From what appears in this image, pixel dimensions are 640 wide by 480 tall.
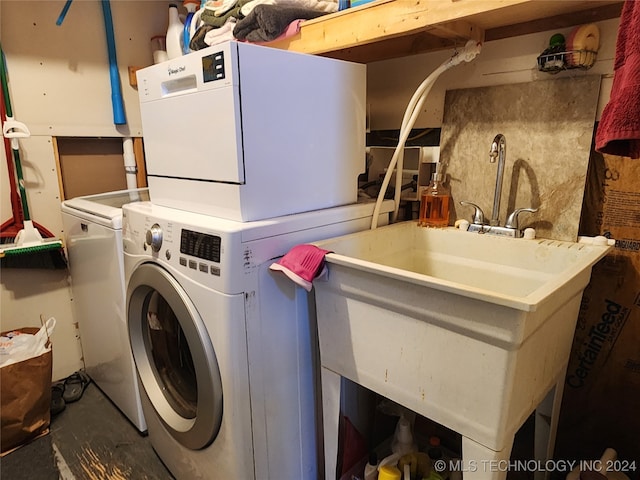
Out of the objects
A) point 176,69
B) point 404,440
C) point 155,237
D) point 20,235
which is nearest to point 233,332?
point 155,237

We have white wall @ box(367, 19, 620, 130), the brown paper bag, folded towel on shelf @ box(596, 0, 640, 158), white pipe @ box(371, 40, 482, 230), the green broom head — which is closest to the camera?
folded towel on shelf @ box(596, 0, 640, 158)

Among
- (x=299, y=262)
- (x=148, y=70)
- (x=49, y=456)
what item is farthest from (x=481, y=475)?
(x=49, y=456)

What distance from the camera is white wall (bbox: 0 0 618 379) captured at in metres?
1.61

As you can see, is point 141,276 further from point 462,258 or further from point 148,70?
point 462,258

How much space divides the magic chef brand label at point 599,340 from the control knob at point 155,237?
131cm

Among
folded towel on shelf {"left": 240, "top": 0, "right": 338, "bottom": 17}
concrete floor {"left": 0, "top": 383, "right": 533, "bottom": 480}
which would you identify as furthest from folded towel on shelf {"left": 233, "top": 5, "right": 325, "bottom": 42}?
concrete floor {"left": 0, "top": 383, "right": 533, "bottom": 480}

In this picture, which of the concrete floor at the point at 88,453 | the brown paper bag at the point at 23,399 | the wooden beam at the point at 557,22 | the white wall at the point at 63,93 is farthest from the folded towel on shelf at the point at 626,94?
the brown paper bag at the point at 23,399

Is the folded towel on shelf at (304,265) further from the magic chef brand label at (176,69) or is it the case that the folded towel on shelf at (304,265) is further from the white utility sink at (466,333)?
the magic chef brand label at (176,69)

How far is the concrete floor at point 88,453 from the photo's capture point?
1.46 metres

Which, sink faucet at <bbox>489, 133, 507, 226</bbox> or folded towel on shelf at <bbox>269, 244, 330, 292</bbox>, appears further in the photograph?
sink faucet at <bbox>489, 133, 507, 226</bbox>

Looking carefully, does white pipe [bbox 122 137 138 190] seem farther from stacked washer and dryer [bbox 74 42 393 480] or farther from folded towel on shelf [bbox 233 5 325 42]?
folded towel on shelf [bbox 233 5 325 42]

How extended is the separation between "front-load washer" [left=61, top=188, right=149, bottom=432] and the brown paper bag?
0.73ft

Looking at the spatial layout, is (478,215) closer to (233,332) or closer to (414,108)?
(414,108)

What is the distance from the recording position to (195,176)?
117 centimetres
